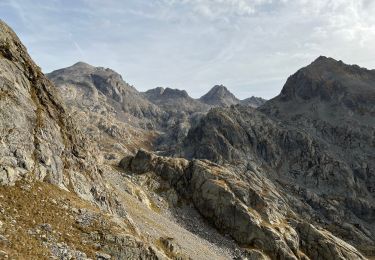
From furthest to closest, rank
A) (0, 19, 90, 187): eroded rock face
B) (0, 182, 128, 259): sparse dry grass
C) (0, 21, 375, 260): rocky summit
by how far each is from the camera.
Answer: (0, 19, 90, 187): eroded rock face
(0, 21, 375, 260): rocky summit
(0, 182, 128, 259): sparse dry grass

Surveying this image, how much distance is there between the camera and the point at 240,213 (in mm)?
89188

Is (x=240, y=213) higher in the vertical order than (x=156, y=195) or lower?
lower

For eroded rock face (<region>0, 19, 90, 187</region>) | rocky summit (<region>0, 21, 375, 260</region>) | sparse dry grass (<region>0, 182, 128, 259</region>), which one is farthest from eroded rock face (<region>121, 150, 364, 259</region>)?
sparse dry grass (<region>0, 182, 128, 259</region>)

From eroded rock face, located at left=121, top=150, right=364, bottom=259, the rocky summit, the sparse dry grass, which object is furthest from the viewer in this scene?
eroded rock face, located at left=121, top=150, right=364, bottom=259

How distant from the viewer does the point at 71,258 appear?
31484 mm

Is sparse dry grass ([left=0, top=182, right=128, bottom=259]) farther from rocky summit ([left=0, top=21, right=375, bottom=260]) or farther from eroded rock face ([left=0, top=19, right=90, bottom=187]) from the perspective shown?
eroded rock face ([left=0, top=19, right=90, bottom=187])

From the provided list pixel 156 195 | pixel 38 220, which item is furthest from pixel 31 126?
pixel 156 195

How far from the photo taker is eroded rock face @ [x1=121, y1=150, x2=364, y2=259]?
278 feet

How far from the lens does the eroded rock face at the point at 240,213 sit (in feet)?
278

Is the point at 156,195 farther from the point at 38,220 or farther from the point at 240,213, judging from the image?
the point at 38,220

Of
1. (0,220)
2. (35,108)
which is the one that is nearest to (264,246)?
(35,108)

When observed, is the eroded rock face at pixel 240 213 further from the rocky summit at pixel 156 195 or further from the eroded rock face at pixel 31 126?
the eroded rock face at pixel 31 126

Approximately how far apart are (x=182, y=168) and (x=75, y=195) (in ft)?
206

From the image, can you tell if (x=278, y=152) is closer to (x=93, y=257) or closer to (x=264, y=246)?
(x=264, y=246)
